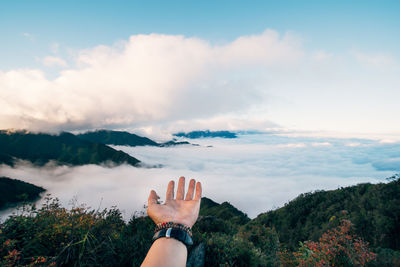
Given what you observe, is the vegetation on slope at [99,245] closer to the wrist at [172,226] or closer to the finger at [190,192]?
the wrist at [172,226]

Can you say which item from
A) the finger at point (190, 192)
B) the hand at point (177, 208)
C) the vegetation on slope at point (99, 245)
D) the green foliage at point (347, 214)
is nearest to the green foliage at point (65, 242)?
the vegetation on slope at point (99, 245)

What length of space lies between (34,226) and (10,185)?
170127 mm

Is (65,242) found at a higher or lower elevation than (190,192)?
lower

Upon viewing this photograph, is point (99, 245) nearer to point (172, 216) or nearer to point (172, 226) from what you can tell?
point (172, 216)

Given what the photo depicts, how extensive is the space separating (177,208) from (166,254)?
0.64 metres

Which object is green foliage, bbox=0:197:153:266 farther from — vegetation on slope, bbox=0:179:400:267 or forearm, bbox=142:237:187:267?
forearm, bbox=142:237:187:267

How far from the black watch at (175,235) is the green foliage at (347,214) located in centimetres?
1879

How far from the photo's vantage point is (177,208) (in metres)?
2.34

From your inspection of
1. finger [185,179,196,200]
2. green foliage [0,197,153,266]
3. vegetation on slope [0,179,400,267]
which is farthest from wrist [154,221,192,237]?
green foliage [0,197,153,266]

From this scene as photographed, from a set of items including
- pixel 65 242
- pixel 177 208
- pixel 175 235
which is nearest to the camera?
pixel 175 235

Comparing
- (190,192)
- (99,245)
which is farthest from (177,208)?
(99,245)

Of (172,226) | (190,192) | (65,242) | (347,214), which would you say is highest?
(190,192)

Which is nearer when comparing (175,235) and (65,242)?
(175,235)

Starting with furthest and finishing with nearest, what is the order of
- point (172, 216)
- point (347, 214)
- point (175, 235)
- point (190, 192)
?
point (347, 214), point (190, 192), point (172, 216), point (175, 235)
